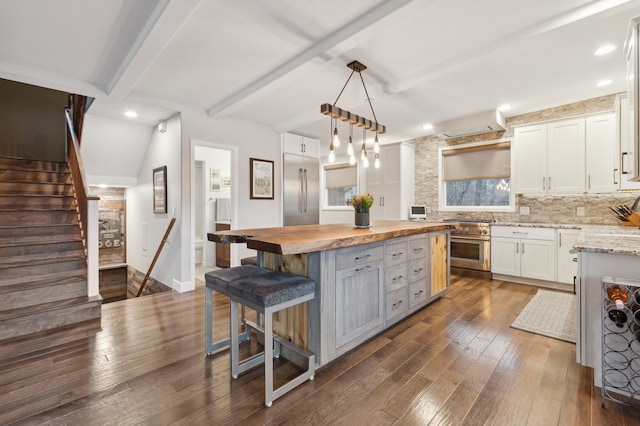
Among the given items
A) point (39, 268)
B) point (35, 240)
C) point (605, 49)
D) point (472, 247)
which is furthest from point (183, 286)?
point (605, 49)

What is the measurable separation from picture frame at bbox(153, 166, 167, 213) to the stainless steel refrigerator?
6.49 ft

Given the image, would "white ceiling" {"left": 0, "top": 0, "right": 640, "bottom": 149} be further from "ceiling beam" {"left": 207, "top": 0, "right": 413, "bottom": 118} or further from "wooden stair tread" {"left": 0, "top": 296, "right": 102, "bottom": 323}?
"wooden stair tread" {"left": 0, "top": 296, "right": 102, "bottom": 323}

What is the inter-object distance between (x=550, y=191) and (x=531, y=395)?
3.50m

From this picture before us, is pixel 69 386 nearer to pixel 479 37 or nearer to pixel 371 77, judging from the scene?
pixel 371 77

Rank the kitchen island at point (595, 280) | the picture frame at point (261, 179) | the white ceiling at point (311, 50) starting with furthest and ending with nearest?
the picture frame at point (261, 179), the white ceiling at point (311, 50), the kitchen island at point (595, 280)

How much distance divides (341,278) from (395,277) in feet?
2.77

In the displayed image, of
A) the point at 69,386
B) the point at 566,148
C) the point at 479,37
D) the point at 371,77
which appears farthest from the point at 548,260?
the point at 69,386

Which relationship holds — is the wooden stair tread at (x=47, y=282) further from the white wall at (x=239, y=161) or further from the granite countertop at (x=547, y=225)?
the granite countertop at (x=547, y=225)

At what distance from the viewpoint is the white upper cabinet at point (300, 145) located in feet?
17.4

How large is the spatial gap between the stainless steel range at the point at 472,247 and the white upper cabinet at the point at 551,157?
843mm

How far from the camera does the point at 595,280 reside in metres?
1.94

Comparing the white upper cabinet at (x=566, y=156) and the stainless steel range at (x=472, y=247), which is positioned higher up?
the white upper cabinet at (x=566, y=156)

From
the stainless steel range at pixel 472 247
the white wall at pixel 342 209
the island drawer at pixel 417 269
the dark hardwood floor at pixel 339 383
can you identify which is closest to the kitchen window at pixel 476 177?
the stainless steel range at pixel 472 247

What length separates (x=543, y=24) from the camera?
2268 mm
